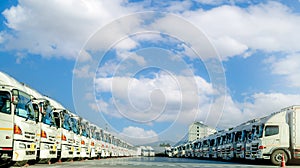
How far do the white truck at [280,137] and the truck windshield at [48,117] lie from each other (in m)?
14.2

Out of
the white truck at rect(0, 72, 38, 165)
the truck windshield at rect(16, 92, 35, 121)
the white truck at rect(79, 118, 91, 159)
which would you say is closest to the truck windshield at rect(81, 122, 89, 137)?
the white truck at rect(79, 118, 91, 159)

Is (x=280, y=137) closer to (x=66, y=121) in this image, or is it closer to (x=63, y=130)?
(x=66, y=121)

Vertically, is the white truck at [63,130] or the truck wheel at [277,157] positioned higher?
the white truck at [63,130]

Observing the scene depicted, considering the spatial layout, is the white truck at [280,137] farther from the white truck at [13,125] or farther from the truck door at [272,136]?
the white truck at [13,125]

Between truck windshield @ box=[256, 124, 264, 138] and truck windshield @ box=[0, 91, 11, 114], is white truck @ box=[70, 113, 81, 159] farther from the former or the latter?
truck windshield @ box=[0, 91, 11, 114]

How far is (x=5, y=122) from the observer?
1510cm

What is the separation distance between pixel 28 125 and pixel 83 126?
590 inches

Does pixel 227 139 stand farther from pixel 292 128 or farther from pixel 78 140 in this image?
pixel 78 140

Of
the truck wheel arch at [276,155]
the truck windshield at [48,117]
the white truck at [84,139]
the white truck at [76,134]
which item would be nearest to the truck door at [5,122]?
the truck windshield at [48,117]

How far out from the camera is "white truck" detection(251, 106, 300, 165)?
28875mm

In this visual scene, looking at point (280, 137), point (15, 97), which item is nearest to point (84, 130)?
point (280, 137)

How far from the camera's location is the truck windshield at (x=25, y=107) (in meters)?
16.3

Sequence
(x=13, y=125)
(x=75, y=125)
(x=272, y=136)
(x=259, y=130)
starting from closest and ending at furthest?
(x=13, y=125)
(x=75, y=125)
(x=272, y=136)
(x=259, y=130)

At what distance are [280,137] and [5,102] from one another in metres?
19.4
